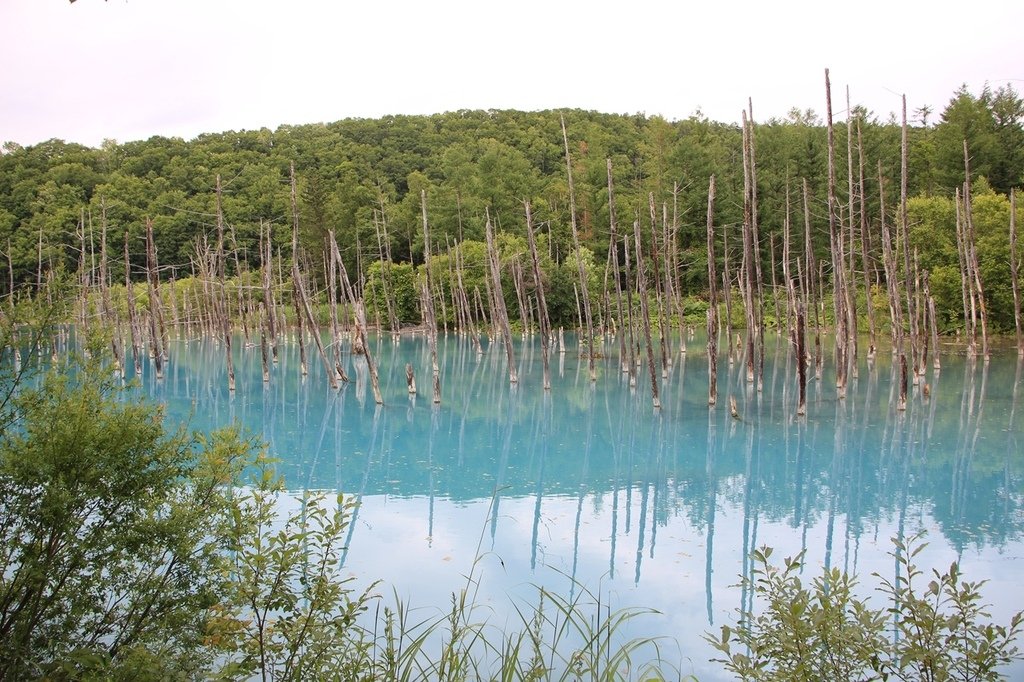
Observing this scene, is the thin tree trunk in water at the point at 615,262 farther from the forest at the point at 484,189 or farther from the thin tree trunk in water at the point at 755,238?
the forest at the point at 484,189

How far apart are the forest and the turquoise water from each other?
57.1 feet

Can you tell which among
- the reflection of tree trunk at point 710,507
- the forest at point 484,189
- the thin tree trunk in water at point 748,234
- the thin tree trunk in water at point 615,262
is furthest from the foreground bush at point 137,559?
the forest at point 484,189

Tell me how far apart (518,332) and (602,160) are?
1494cm

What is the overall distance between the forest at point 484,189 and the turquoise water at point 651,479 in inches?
685

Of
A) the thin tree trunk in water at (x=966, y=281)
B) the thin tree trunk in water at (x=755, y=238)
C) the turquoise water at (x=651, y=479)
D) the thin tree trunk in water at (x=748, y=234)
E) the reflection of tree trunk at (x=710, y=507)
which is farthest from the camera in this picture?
the thin tree trunk in water at (x=966, y=281)

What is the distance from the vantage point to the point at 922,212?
3403cm

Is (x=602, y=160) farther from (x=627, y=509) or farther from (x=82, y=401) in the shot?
(x=82, y=401)

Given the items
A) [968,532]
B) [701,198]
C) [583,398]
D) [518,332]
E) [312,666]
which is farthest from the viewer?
[701,198]

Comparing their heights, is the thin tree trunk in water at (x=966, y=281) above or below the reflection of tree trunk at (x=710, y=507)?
above

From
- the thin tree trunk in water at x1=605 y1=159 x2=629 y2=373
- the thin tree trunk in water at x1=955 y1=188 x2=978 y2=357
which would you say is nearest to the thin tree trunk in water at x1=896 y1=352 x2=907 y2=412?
the thin tree trunk in water at x1=605 y1=159 x2=629 y2=373

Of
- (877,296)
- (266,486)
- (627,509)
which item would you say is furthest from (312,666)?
(877,296)

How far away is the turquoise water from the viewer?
26.6 ft

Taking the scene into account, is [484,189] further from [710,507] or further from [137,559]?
[137,559]

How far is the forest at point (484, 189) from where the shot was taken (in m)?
42.4
